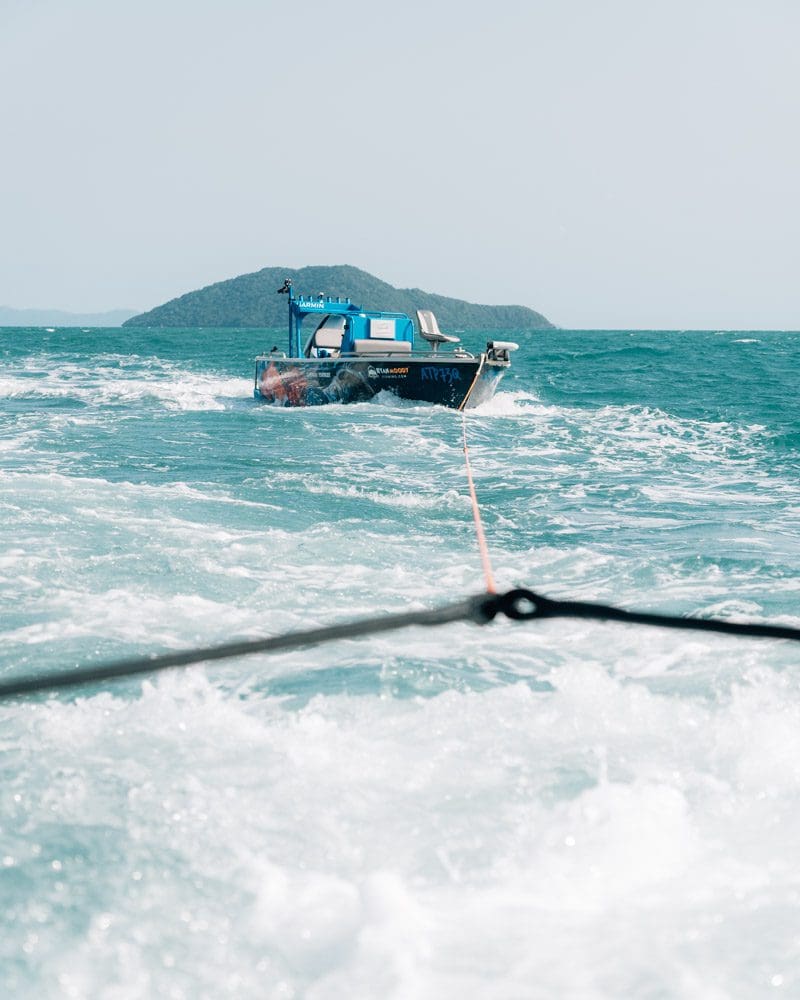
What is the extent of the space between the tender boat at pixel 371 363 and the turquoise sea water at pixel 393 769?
418 inches

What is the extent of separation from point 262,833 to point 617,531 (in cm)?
670

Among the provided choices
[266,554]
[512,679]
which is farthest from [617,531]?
[512,679]

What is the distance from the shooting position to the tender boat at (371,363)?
792 inches

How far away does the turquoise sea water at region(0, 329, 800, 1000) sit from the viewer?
2.92 metres

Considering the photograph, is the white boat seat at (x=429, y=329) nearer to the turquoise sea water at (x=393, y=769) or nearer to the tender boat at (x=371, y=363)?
the tender boat at (x=371, y=363)

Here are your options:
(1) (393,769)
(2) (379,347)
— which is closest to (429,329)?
(2) (379,347)

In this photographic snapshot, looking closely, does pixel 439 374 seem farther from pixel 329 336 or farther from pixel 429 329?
pixel 329 336

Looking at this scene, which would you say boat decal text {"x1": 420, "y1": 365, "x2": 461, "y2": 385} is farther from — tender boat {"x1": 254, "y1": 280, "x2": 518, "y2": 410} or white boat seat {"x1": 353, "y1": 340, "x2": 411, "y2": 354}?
white boat seat {"x1": 353, "y1": 340, "x2": 411, "y2": 354}

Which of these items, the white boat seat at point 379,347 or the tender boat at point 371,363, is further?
the white boat seat at point 379,347

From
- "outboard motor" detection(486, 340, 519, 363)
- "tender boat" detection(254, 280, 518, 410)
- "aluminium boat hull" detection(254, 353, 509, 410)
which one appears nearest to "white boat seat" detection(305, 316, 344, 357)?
"tender boat" detection(254, 280, 518, 410)

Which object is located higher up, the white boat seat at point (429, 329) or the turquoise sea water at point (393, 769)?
the white boat seat at point (429, 329)

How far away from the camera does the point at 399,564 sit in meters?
7.86

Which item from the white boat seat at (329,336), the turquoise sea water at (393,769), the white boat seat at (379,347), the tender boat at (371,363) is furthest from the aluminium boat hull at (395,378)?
the turquoise sea water at (393,769)

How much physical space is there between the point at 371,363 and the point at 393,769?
16752 mm
